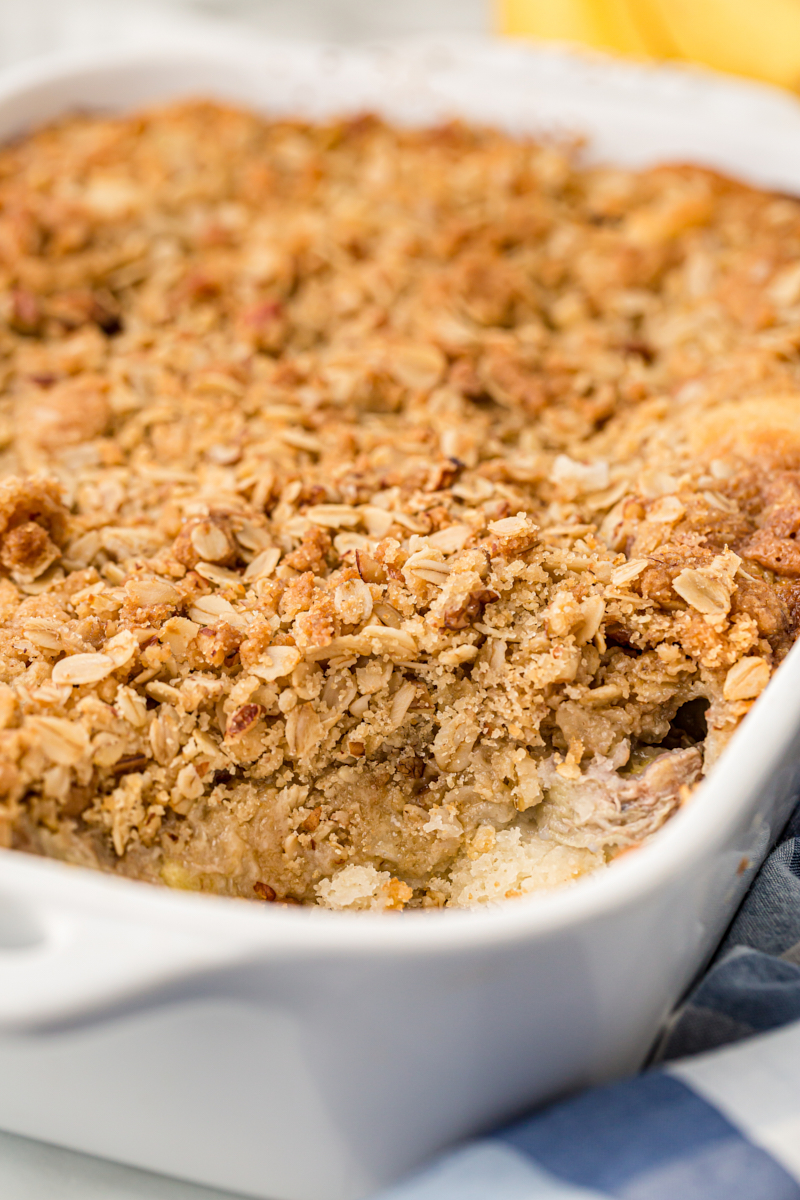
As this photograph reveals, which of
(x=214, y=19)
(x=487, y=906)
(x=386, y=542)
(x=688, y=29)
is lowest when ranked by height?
(x=487, y=906)

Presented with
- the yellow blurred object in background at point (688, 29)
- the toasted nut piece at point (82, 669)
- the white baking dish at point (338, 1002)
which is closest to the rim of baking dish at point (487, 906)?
the white baking dish at point (338, 1002)

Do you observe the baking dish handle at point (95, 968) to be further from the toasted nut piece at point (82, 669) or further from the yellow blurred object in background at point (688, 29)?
the yellow blurred object in background at point (688, 29)

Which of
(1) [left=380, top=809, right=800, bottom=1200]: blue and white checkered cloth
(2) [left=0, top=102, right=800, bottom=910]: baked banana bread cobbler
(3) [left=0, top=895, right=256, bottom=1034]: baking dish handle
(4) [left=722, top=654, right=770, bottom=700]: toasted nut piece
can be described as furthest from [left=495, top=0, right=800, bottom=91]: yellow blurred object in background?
(3) [left=0, top=895, right=256, bottom=1034]: baking dish handle

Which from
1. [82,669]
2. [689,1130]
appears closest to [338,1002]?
[689,1130]

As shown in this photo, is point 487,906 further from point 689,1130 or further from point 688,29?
point 688,29

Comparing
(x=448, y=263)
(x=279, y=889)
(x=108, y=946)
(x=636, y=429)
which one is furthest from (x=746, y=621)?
(x=448, y=263)

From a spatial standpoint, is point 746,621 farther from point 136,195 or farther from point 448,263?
point 136,195

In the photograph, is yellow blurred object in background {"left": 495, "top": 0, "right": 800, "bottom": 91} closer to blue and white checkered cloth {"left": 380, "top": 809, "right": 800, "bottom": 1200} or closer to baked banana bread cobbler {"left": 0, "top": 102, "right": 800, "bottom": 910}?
baked banana bread cobbler {"left": 0, "top": 102, "right": 800, "bottom": 910}
